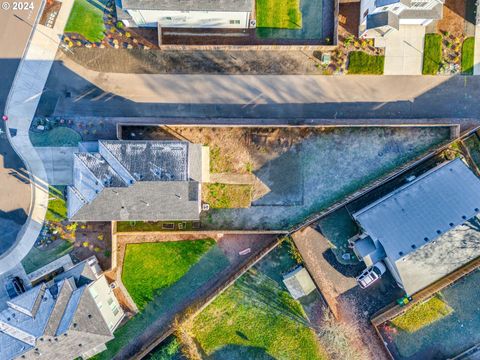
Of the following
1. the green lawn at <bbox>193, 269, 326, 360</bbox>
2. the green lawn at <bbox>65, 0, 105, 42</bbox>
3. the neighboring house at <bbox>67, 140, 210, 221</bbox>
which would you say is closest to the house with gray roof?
the green lawn at <bbox>65, 0, 105, 42</bbox>

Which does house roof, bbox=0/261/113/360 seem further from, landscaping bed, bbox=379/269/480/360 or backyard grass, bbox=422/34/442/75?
backyard grass, bbox=422/34/442/75

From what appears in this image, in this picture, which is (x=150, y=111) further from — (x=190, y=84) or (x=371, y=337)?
(x=371, y=337)

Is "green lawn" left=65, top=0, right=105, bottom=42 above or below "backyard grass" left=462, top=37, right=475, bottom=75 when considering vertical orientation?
above

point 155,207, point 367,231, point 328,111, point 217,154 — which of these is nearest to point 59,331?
point 155,207

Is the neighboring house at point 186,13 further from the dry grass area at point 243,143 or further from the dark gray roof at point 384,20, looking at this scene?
the dark gray roof at point 384,20

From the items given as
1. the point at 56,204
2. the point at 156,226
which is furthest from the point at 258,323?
the point at 56,204

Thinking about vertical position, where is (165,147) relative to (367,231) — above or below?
above
